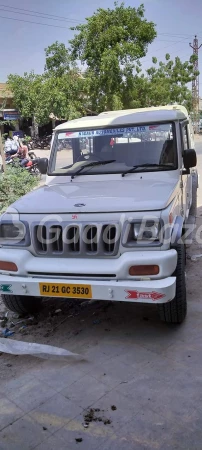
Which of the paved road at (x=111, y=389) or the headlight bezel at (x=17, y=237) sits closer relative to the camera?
the paved road at (x=111, y=389)

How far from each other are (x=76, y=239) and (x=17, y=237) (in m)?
0.54

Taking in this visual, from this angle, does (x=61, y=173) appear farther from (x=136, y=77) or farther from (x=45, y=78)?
(x=45, y=78)

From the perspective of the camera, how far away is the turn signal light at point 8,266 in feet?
10.4

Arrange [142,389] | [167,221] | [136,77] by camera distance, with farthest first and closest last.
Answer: [136,77]
[167,221]
[142,389]

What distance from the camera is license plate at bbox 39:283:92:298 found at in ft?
9.86

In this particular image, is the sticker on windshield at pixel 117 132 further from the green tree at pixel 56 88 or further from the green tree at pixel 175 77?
the green tree at pixel 175 77

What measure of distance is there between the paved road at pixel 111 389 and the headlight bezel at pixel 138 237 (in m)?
0.90

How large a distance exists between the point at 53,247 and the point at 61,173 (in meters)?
1.43

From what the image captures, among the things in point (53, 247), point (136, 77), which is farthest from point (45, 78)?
point (53, 247)

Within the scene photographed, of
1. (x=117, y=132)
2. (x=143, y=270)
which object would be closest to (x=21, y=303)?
(x=143, y=270)

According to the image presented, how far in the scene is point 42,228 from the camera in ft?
10.3

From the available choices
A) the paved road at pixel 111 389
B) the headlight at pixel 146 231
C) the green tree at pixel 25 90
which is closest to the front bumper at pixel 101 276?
the headlight at pixel 146 231

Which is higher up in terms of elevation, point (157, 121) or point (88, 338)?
point (157, 121)

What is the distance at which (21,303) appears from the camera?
12.0ft
